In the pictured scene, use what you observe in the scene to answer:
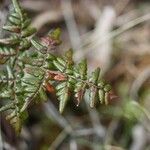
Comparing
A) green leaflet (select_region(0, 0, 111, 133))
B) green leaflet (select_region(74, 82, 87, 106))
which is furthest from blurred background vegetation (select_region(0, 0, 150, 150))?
green leaflet (select_region(74, 82, 87, 106))

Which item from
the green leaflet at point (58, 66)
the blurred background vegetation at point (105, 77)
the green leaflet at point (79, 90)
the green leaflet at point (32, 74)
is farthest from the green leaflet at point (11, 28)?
the blurred background vegetation at point (105, 77)

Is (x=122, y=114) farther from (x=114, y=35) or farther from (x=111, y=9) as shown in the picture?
(x=111, y=9)

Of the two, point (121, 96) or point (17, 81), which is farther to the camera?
point (121, 96)

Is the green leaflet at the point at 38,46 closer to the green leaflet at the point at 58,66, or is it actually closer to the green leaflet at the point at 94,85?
the green leaflet at the point at 58,66

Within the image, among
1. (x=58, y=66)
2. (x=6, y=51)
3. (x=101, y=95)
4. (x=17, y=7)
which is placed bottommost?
(x=101, y=95)

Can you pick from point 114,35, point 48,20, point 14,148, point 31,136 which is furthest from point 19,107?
point 48,20

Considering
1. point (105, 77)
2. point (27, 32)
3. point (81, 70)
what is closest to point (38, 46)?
point (27, 32)

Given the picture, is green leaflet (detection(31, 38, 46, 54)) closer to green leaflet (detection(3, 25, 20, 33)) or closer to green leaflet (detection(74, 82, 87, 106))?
green leaflet (detection(3, 25, 20, 33))

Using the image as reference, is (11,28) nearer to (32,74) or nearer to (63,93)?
(32,74)
